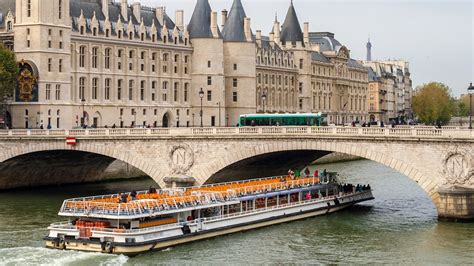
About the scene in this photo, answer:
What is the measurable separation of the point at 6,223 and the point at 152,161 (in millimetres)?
12069

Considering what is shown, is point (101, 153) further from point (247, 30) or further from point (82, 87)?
point (247, 30)

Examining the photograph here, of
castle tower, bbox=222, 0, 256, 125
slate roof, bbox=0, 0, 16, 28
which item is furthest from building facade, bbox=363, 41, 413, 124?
slate roof, bbox=0, 0, 16, 28

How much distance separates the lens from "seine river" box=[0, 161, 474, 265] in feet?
151

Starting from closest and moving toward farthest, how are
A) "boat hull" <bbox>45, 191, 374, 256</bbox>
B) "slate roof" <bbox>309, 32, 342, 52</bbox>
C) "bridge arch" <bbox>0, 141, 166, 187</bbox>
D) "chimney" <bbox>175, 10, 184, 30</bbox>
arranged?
1. "boat hull" <bbox>45, 191, 374, 256</bbox>
2. "bridge arch" <bbox>0, 141, 166, 187</bbox>
3. "chimney" <bbox>175, 10, 184, 30</bbox>
4. "slate roof" <bbox>309, 32, 342, 52</bbox>

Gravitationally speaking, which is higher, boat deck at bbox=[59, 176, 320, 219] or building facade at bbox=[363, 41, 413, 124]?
building facade at bbox=[363, 41, 413, 124]

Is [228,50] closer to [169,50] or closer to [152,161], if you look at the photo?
[169,50]

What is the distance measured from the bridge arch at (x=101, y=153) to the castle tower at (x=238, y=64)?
4478cm

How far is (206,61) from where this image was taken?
109438 millimetres

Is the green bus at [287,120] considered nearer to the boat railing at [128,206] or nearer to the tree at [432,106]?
the boat railing at [128,206]

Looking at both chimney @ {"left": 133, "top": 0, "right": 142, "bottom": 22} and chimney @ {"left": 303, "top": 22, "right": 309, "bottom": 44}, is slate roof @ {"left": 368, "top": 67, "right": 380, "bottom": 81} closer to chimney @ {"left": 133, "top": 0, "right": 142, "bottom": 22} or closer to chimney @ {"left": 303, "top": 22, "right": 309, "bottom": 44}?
chimney @ {"left": 303, "top": 22, "right": 309, "bottom": 44}

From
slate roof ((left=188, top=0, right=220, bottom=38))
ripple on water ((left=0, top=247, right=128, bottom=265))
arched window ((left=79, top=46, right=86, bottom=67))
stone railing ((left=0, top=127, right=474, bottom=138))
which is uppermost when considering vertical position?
slate roof ((left=188, top=0, right=220, bottom=38))

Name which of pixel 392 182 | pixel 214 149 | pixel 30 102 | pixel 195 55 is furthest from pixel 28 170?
pixel 195 55

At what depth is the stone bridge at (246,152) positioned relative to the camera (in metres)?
54.3

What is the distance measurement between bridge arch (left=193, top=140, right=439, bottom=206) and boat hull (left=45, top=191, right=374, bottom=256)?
3.72 meters
